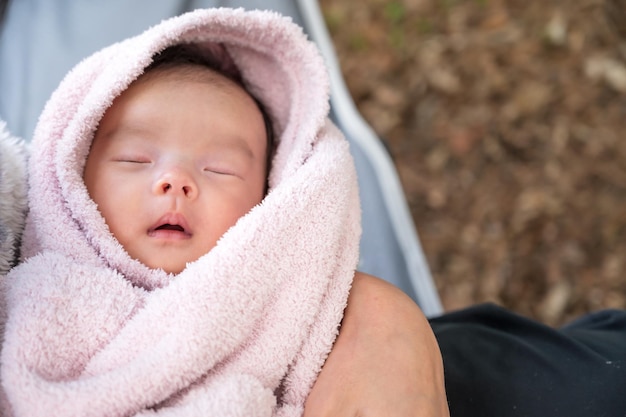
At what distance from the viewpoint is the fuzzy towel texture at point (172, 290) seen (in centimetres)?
75

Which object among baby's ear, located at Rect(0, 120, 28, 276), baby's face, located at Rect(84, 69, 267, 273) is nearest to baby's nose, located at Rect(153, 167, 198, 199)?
baby's face, located at Rect(84, 69, 267, 273)

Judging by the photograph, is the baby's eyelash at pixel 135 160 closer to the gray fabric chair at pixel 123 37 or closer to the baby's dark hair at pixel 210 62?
the baby's dark hair at pixel 210 62

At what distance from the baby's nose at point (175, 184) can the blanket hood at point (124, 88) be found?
0.31 ft

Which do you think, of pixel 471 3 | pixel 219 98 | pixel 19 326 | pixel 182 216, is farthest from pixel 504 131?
pixel 19 326

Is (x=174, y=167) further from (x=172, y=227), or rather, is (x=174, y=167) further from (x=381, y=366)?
(x=381, y=366)

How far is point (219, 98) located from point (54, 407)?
1.62ft

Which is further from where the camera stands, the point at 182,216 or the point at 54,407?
the point at 182,216

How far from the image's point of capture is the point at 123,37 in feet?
4.27

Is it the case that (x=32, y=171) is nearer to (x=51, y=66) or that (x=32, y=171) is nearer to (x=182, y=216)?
(x=182, y=216)

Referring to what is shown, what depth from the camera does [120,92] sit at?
97cm

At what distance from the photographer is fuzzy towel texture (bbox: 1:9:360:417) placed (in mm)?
750

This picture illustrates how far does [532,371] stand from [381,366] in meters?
0.27

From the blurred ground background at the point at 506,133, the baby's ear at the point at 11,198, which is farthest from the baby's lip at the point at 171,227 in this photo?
the blurred ground background at the point at 506,133

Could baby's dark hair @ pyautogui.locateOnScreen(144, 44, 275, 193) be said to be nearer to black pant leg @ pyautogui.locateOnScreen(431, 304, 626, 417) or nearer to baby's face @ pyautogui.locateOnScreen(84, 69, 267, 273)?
baby's face @ pyautogui.locateOnScreen(84, 69, 267, 273)
